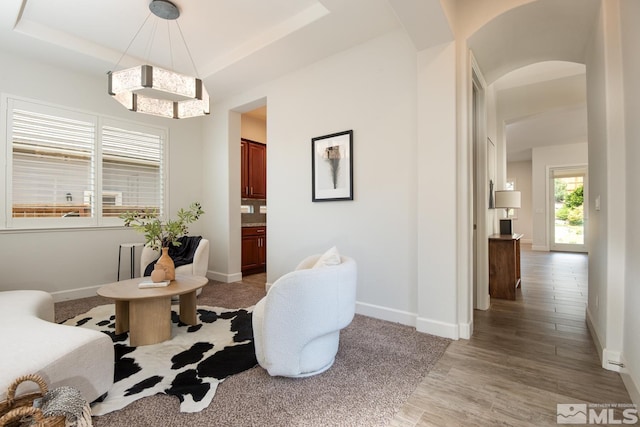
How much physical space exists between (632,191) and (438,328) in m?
1.67

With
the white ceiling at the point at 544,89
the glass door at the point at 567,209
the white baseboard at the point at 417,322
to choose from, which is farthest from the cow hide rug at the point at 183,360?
the glass door at the point at 567,209

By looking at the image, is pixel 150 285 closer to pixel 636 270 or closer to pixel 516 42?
pixel 636 270

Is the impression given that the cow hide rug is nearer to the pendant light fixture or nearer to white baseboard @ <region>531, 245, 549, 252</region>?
the pendant light fixture

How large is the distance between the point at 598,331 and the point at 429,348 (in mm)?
1348

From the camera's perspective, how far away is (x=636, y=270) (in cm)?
178

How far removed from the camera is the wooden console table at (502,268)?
3789 mm

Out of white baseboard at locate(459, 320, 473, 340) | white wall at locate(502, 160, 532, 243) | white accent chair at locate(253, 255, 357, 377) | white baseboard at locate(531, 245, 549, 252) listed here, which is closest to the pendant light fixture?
white accent chair at locate(253, 255, 357, 377)

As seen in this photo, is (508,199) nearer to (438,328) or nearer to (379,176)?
(379,176)

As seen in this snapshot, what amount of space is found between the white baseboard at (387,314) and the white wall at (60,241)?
3.52 meters

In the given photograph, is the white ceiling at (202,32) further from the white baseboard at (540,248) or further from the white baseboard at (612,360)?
the white baseboard at (540,248)

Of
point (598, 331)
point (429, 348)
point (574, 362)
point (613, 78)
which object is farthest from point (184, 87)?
point (598, 331)

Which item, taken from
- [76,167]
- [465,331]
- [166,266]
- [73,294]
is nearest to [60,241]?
[73,294]

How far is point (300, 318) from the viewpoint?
1.84 metres

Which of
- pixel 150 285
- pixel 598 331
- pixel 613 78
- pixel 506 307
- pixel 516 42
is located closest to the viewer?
pixel 613 78
